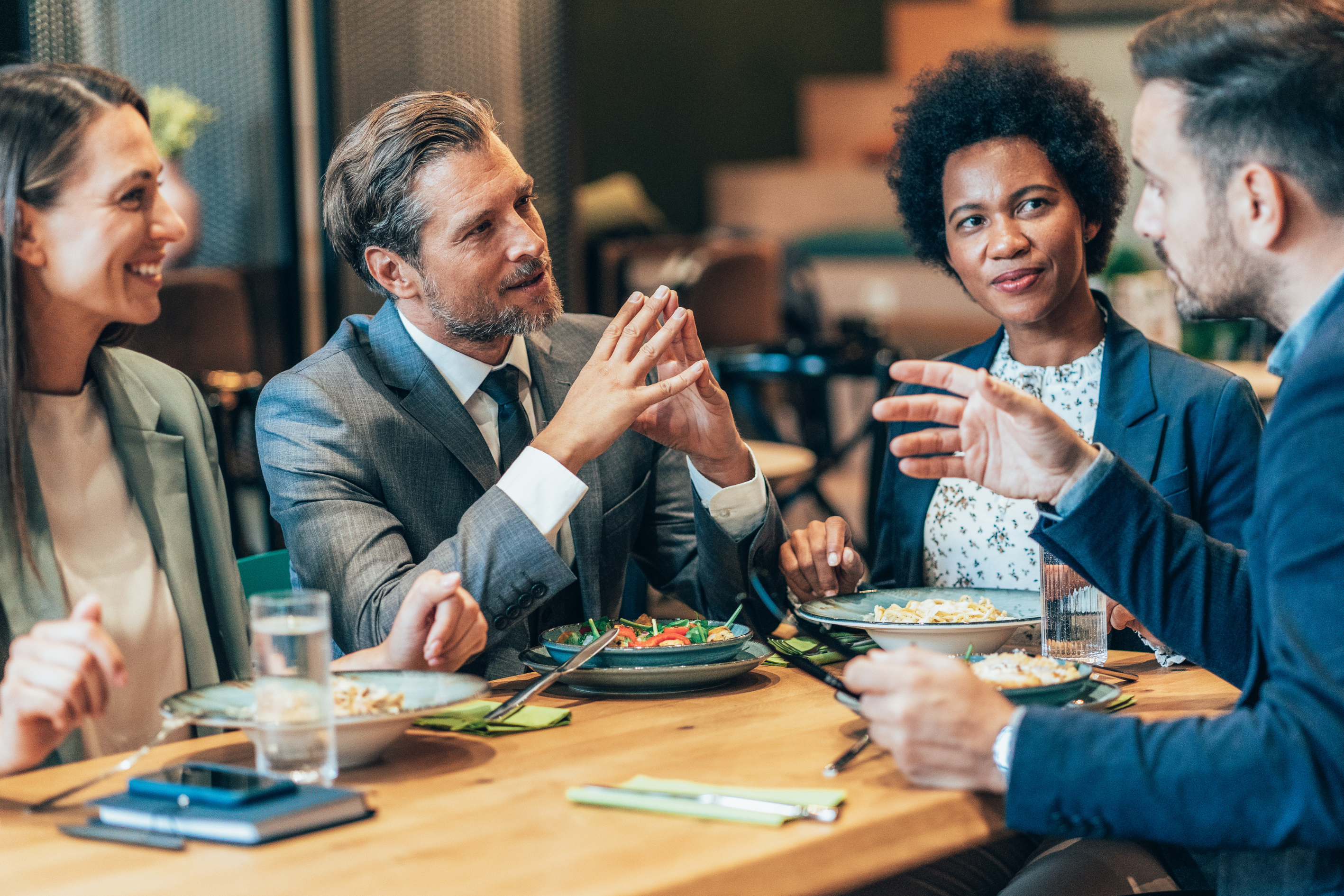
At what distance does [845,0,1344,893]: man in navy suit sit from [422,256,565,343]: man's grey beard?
2.39 ft

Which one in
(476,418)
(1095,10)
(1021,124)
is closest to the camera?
(476,418)

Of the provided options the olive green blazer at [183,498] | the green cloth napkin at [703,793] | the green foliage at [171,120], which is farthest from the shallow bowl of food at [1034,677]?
the green foliage at [171,120]

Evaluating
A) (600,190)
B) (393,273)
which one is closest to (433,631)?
(393,273)

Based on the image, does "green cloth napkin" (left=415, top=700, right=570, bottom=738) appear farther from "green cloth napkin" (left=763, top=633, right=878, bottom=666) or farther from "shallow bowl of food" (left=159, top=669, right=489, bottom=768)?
"green cloth napkin" (left=763, top=633, right=878, bottom=666)

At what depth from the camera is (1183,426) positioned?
1820 mm

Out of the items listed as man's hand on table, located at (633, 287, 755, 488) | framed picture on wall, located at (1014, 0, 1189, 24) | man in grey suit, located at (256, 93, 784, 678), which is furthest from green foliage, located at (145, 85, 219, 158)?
framed picture on wall, located at (1014, 0, 1189, 24)

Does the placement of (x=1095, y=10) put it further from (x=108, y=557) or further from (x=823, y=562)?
(x=108, y=557)

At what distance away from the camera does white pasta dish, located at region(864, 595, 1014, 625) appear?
150 centimetres

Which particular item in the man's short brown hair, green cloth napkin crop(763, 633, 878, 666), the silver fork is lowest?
green cloth napkin crop(763, 633, 878, 666)

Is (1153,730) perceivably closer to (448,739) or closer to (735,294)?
(448,739)

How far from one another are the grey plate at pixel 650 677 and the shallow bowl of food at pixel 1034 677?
253 mm

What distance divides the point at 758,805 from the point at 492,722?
0.36 meters

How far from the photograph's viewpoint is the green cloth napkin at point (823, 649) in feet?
5.09

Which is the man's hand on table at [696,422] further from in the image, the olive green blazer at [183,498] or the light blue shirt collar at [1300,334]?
the light blue shirt collar at [1300,334]
